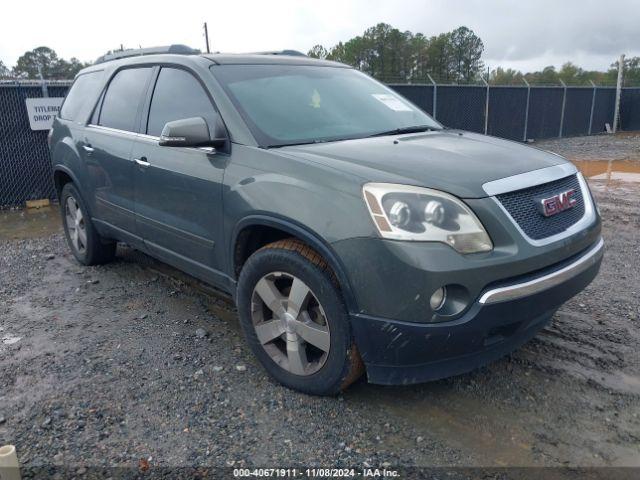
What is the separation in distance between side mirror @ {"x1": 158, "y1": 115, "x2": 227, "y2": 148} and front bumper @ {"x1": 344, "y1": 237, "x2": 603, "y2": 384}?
4.49 ft

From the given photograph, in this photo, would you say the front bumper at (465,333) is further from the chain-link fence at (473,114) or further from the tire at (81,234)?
the chain-link fence at (473,114)

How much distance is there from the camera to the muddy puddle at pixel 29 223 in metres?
7.33

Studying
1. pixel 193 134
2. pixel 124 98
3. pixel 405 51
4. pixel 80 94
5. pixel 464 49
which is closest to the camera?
pixel 193 134

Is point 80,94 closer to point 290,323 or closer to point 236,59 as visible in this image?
point 236,59

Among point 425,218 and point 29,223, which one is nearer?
point 425,218

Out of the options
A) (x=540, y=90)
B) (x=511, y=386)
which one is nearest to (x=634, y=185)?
(x=511, y=386)

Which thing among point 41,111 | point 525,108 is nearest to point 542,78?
point 525,108

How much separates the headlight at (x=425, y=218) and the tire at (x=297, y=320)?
1.42 feet

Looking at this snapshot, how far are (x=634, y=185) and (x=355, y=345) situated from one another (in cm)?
816

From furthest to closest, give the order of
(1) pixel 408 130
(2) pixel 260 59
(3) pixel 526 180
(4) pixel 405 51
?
(4) pixel 405 51 → (2) pixel 260 59 → (1) pixel 408 130 → (3) pixel 526 180

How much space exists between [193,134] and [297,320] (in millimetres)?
1218

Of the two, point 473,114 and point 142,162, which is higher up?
point 142,162

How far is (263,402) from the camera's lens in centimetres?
305

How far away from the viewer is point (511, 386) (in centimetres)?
313
